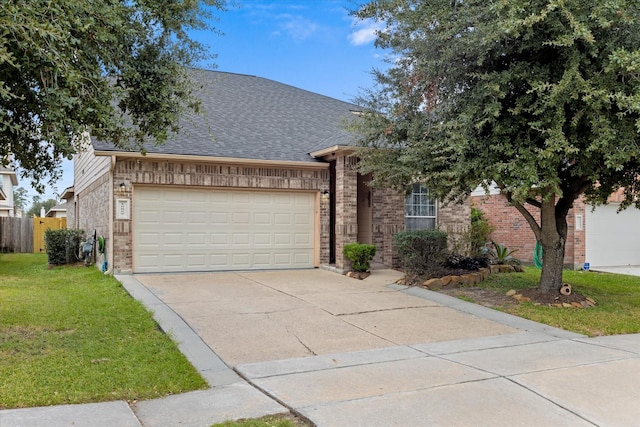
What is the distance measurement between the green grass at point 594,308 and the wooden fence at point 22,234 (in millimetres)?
20533

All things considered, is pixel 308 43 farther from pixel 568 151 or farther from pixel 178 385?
pixel 178 385

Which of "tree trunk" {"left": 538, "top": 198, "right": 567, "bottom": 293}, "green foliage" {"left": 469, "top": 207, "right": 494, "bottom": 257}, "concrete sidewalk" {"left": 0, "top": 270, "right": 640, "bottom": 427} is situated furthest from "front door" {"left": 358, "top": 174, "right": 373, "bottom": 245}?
"tree trunk" {"left": 538, "top": 198, "right": 567, "bottom": 293}

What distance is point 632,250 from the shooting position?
55.3 feet

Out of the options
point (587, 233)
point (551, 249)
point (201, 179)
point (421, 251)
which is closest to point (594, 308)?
point (551, 249)

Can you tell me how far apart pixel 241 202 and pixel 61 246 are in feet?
19.7

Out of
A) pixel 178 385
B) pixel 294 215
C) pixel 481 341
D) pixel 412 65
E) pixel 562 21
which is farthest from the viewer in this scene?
pixel 294 215

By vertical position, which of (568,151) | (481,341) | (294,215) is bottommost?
(481,341)

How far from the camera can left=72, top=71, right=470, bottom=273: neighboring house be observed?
1220cm

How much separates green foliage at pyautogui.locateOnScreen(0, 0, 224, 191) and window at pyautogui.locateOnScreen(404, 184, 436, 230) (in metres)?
8.34

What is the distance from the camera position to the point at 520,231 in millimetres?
16797

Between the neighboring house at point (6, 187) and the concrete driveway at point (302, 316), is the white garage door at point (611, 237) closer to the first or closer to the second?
the concrete driveway at point (302, 316)

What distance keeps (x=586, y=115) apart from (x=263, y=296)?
6.16 meters

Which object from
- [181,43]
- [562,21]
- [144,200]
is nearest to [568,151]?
[562,21]

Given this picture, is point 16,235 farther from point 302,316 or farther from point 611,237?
point 611,237
